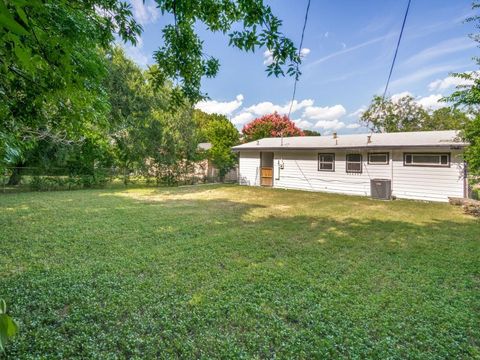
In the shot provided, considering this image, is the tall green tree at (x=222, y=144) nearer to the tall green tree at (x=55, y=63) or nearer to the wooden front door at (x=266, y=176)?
the wooden front door at (x=266, y=176)

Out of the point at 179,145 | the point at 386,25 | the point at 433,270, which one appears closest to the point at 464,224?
the point at 433,270

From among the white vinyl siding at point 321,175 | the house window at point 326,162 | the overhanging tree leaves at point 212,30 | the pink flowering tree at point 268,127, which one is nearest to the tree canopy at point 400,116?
the pink flowering tree at point 268,127

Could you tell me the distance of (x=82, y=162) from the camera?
13.7 meters

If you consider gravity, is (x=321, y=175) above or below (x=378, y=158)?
below

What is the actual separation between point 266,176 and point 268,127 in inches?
340

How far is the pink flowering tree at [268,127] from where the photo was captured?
22.8 metres

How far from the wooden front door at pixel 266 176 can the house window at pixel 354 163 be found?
4321mm

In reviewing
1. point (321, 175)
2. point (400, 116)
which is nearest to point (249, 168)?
point (321, 175)

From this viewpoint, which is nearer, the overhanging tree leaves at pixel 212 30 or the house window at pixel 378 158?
the overhanging tree leaves at pixel 212 30

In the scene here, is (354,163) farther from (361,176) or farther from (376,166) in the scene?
(376,166)

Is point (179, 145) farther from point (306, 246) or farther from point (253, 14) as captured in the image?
point (253, 14)

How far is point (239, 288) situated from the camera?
3.24 m

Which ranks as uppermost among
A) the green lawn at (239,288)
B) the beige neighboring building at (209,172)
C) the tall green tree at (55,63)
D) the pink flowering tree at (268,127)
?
the pink flowering tree at (268,127)

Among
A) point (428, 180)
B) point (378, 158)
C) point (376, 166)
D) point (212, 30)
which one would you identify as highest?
point (212, 30)
